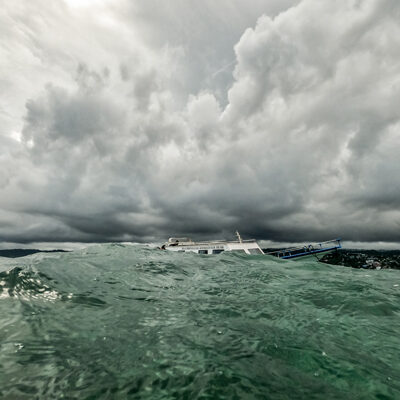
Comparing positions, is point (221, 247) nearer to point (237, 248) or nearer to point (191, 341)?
point (237, 248)

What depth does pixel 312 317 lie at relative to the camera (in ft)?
23.2

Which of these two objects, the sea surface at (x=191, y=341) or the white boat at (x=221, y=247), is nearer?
the sea surface at (x=191, y=341)

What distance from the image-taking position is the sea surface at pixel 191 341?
3650 millimetres

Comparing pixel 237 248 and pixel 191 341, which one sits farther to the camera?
pixel 237 248

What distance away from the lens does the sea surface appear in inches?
144

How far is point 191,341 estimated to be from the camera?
206 inches

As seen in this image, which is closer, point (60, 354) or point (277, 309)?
point (60, 354)

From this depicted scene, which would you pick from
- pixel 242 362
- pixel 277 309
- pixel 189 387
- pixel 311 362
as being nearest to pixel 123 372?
pixel 189 387

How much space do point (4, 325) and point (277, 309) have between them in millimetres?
7863

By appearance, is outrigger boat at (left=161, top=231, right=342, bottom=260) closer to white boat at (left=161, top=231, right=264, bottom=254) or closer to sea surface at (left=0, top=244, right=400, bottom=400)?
white boat at (left=161, top=231, right=264, bottom=254)

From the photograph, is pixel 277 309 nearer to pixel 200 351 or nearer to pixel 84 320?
pixel 200 351

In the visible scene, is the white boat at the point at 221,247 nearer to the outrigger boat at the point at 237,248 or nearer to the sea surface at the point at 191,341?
the outrigger boat at the point at 237,248

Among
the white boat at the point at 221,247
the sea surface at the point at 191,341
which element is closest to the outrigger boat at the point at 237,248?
the white boat at the point at 221,247

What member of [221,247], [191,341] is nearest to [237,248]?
[221,247]
